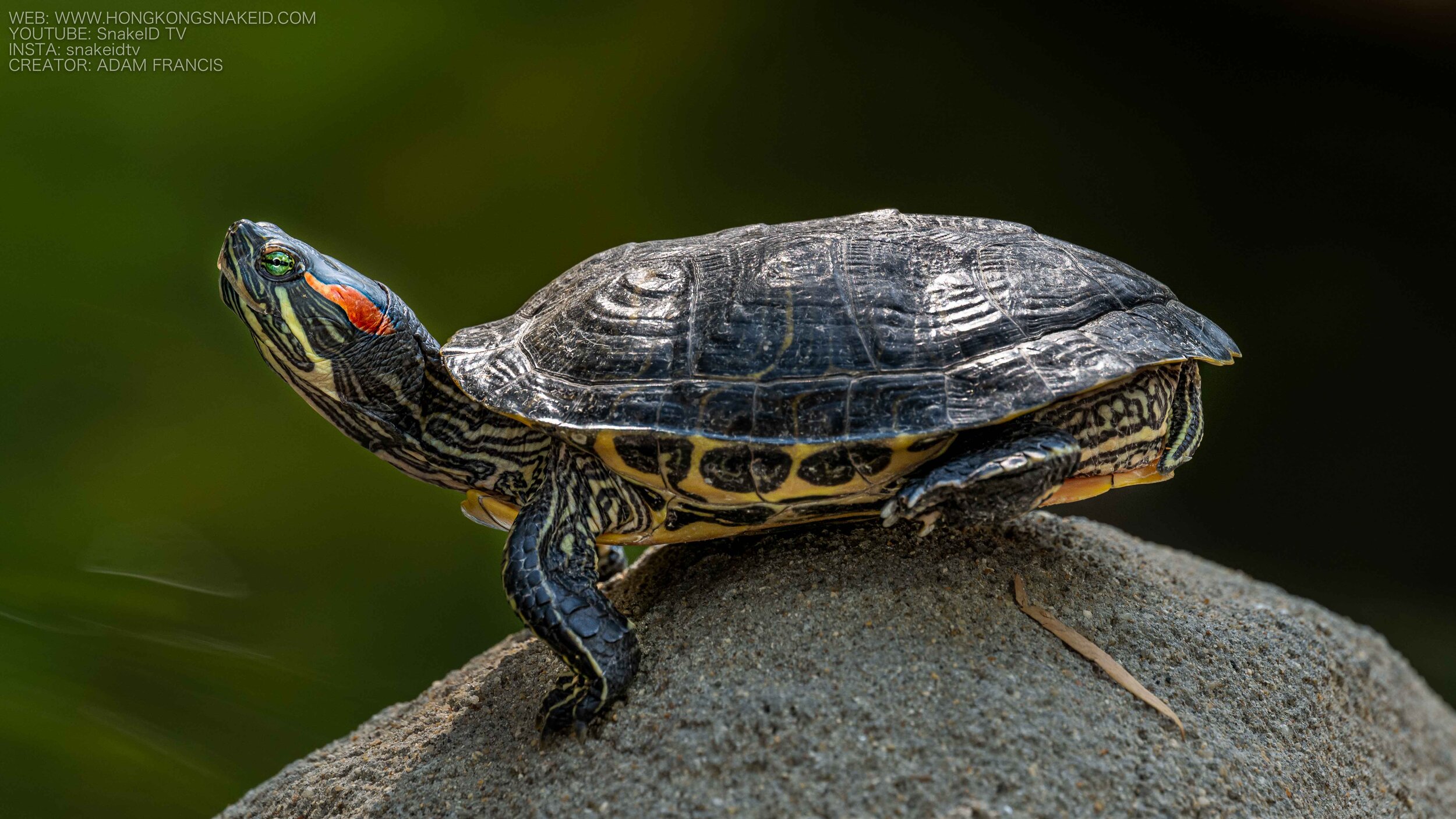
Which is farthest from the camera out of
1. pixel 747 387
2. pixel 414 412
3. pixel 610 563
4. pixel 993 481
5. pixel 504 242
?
pixel 504 242

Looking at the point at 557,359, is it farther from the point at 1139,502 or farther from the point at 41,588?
the point at 1139,502

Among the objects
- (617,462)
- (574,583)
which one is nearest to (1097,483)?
(617,462)

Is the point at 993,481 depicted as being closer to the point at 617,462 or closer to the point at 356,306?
the point at 617,462

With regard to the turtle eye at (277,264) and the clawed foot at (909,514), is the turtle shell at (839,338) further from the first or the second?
the turtle eye at (277,264)

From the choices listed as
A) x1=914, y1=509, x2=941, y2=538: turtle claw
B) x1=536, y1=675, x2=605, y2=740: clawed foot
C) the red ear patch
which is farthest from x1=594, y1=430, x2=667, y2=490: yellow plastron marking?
the red ear patch

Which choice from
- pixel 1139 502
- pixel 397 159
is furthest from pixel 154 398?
pixel 1139 502

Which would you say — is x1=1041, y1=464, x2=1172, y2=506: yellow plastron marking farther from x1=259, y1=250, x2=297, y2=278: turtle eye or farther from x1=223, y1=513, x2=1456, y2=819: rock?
x1=259, y1=250, x2=297, y2=278: turtle eye
